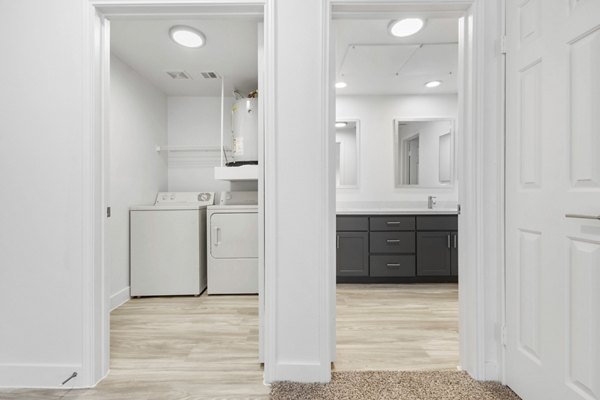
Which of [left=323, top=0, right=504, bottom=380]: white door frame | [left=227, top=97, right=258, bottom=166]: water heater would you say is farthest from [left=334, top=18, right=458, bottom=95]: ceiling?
[left=227, top=97, right=258, bottom=166]: water heater

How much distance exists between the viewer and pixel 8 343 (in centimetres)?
168

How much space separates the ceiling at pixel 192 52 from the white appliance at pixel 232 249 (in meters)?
1.28

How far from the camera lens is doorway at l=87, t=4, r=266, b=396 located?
5.81 feet

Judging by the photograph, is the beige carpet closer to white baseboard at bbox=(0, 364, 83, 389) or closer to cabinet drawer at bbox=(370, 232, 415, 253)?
white baseboard at bbox=(0, 364, 83, 389)

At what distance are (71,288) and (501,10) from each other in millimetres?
2481

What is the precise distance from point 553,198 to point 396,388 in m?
1.08

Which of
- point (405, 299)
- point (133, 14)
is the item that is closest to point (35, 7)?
point (133, 14)

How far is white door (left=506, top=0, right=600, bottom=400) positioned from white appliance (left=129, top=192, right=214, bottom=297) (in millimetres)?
2527

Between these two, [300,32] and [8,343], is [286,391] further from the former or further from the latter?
[300,32]

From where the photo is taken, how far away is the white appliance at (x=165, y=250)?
316cm

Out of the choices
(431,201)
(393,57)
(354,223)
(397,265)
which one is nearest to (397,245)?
(397,265)

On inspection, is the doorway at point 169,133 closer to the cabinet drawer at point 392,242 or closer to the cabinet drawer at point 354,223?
the cabinet drawer at point 354,223

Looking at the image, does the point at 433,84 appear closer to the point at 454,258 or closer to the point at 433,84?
the point at 433,84

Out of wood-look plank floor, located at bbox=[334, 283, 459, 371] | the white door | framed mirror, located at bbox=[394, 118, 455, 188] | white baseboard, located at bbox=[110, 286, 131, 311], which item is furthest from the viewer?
framed mirror, located at bbox=[394, 118, 455, 188]
